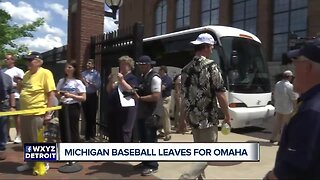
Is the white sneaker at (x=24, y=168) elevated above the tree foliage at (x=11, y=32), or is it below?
below

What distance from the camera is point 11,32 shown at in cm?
1443

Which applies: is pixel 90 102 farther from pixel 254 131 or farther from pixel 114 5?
pixel 254 131

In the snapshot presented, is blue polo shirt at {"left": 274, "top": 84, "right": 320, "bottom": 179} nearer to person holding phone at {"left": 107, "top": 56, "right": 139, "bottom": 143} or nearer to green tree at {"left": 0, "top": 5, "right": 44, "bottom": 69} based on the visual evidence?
person holding phone at {"left": 107, "top": 56, "right": 139, "bottom": 143}

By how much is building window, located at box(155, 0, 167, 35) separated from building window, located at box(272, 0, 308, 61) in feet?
50.4

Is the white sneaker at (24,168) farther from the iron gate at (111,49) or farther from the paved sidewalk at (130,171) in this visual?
the iron gate at (111,49)

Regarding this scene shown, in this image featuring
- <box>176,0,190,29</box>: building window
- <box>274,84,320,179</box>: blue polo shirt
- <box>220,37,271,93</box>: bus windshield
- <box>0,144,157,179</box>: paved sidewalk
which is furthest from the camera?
<box>176,0,190,29</box>: building window

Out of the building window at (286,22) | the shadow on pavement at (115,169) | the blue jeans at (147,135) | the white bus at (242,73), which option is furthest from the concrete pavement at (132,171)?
the building window at (286,22)

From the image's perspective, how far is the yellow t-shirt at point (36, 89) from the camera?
6.01 metres

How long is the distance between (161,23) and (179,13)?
11.3 ft

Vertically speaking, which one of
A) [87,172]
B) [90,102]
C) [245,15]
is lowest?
[87,172]

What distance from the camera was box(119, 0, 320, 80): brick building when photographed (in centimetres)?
2816

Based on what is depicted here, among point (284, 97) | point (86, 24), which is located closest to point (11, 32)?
point (86, 24)

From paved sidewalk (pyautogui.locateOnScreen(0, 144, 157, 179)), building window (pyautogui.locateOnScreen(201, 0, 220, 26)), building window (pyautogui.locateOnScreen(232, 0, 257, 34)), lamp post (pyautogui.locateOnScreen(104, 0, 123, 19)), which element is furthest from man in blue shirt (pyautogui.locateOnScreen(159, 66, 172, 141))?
building window (pyautogui.locateOnScreen(201, 0, 220, 26))

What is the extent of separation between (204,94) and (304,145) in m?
2.89
